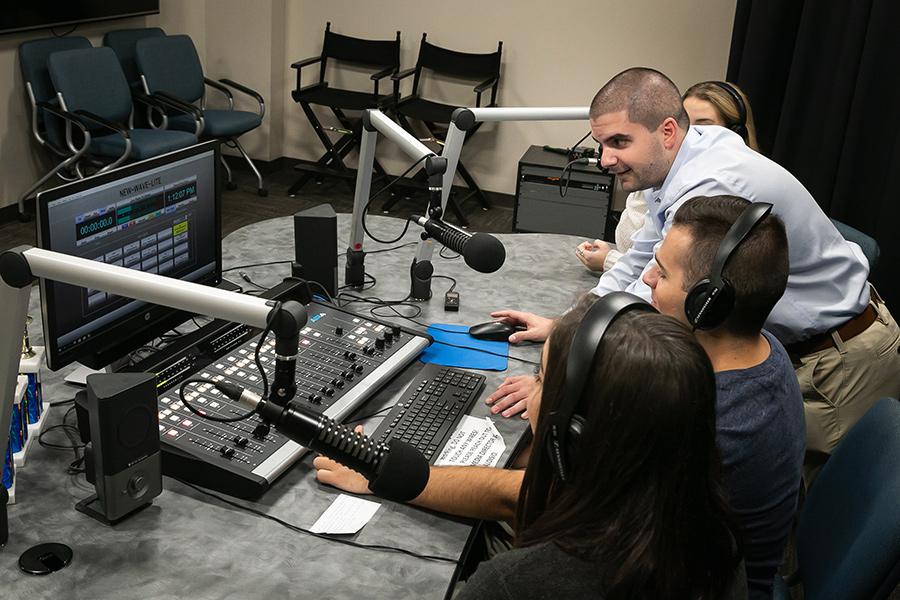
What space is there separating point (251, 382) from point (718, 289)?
0.86m

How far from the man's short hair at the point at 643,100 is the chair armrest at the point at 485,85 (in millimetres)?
2679

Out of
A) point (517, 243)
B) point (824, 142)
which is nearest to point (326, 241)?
point (517, 243)

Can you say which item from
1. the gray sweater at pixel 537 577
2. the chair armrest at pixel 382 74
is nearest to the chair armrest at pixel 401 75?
the chair armrest at pixel 382 74

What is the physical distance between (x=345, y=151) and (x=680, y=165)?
3612 mm

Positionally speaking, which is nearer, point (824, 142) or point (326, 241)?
point (326, 241)

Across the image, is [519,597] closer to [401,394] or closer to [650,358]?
[650,358]

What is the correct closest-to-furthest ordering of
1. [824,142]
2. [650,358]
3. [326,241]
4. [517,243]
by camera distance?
[650,358], [326,241], [517,243], [824,142]

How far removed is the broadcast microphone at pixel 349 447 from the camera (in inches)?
43.2

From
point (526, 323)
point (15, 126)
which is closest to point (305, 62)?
point (15, 126)

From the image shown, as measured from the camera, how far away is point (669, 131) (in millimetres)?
2387

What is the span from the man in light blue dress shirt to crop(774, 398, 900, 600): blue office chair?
55 centimetres

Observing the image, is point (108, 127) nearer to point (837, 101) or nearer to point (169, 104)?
point (169, 104)

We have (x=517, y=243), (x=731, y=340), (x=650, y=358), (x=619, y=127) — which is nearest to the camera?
(x=650, y=358)

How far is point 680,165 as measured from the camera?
94.0 inches
